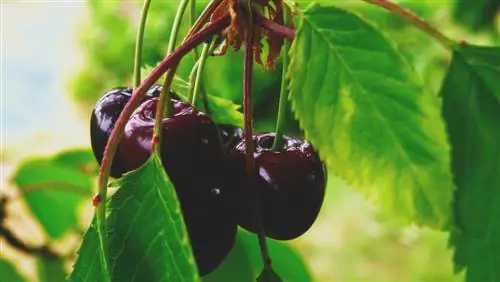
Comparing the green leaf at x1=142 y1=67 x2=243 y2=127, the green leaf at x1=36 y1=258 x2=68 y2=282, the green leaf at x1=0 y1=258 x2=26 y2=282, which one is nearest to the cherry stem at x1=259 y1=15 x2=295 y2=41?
the green leaf at x1=142 y1=67 x2=243 y2=127

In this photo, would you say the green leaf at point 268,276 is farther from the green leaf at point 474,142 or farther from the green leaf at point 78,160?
the green leaf at point 78,160

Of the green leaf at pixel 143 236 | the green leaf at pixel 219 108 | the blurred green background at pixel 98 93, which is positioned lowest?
the blurred green background at pixel 98 93

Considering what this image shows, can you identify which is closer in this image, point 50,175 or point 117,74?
point 50,175

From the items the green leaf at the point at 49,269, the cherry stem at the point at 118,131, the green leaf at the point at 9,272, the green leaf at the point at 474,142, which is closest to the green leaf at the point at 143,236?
the cherry stem at the point at 118,131

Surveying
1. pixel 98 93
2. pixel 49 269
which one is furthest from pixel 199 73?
pixel 98 93

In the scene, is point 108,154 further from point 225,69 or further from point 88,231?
point 225,69

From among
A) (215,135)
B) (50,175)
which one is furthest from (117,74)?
(215,135)

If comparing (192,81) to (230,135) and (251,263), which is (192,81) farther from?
(251,263)

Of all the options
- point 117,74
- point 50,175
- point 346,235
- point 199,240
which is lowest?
point 346,235
